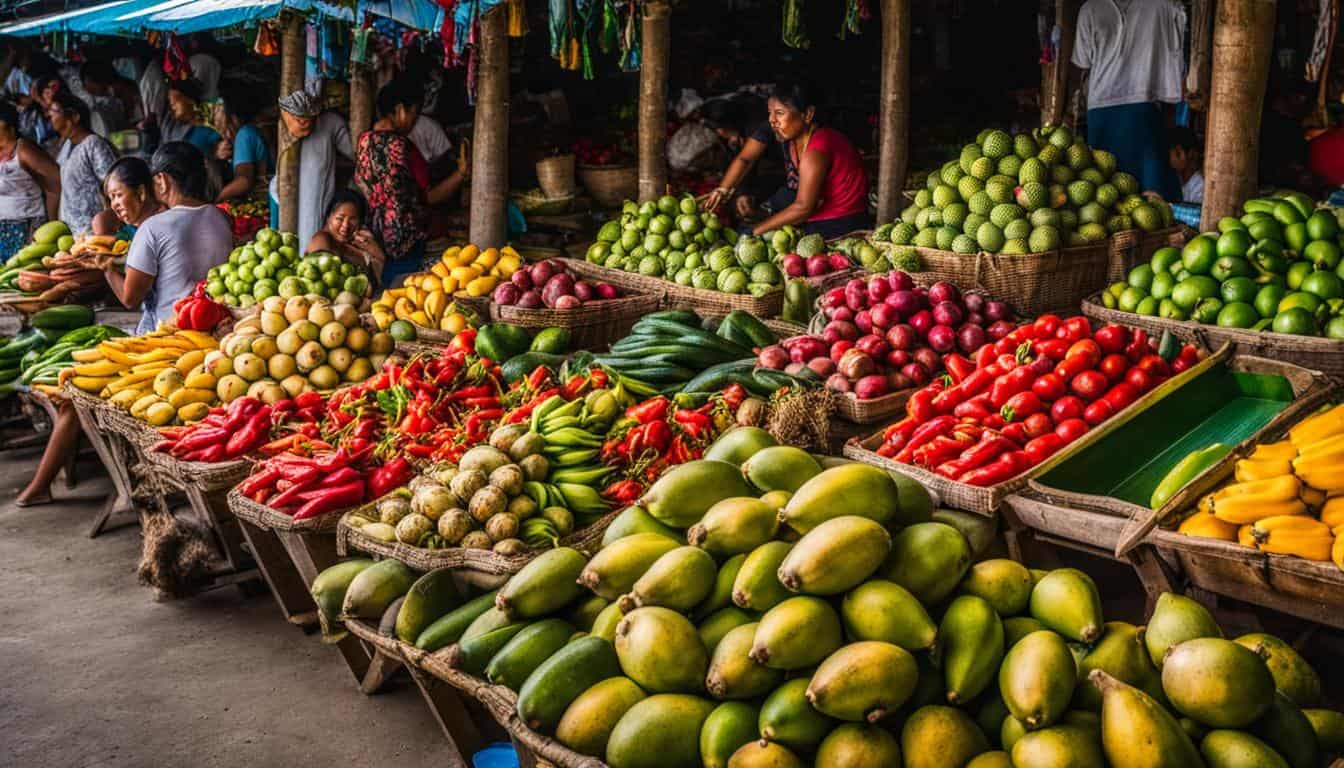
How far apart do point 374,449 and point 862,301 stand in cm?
192

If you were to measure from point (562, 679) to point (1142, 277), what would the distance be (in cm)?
333

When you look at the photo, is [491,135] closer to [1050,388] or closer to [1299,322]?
[1050,388]

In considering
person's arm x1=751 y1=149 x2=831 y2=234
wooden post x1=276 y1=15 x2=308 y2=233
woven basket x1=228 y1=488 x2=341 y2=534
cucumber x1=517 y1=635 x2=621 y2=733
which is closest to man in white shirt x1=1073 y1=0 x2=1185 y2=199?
person's arm x1=751 y1=149 x2=831 y2=234

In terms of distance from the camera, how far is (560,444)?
11.6 ft

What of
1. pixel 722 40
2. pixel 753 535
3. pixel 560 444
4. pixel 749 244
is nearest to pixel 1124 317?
pixel 749 244

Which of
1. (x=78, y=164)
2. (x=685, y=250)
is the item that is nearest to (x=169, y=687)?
(x=685, y=250)

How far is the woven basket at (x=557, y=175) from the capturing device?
8.46 m

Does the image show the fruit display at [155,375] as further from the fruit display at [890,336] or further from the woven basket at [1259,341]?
the woven basket at [1259,341]

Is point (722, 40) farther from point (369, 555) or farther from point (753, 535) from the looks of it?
point (753, 535)

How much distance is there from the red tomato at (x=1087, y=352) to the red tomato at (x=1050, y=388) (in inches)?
4.6

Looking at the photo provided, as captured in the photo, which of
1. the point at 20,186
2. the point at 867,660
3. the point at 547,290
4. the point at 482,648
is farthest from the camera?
the point at 20,186

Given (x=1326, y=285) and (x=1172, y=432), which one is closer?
(x=1172, y=432)

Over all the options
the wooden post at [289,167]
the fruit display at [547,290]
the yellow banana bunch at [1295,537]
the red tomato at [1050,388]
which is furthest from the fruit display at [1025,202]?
the wooden post at [289,167]

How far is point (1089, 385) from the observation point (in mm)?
3662
